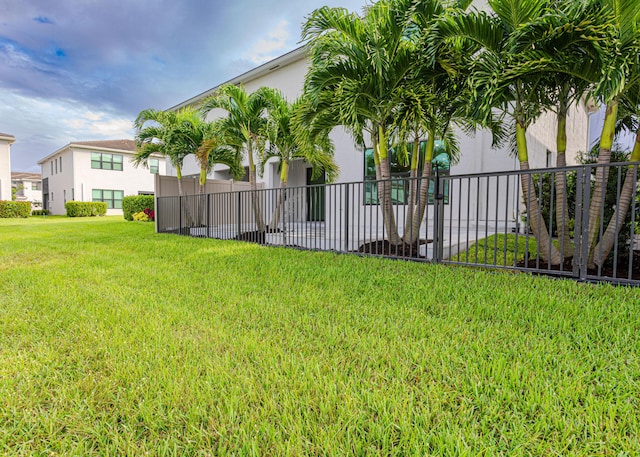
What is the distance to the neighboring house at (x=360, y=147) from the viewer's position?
7457mm

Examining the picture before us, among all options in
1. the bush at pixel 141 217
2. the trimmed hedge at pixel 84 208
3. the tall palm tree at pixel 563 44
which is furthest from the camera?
the trimmed hedge at pixel 84 208

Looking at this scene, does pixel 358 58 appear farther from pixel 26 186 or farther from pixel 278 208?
pixel 26 186

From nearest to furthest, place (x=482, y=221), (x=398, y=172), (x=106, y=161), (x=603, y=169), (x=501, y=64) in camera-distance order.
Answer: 1. (x=603, y=169)
2. (x=501, y=64)
3. (x=482, y=221)
4. (x=398, y=172)
5. (x=106, y=161)

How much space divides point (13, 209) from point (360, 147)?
23.7 metres

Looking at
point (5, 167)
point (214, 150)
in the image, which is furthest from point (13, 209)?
point (214, 150)


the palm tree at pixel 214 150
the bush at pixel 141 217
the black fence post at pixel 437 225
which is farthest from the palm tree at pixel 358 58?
the bush at pixel 141 217

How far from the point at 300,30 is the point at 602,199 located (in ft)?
15.6

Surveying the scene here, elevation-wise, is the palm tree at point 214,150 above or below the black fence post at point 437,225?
above

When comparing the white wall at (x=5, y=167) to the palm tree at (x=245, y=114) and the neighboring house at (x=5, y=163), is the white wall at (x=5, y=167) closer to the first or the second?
the neighboring house at (x=5, y=163)

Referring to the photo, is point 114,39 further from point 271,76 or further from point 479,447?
point 479,447

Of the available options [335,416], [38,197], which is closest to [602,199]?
[335,416]

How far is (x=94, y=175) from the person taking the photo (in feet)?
82.7

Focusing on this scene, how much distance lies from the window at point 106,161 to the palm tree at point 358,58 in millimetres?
26648

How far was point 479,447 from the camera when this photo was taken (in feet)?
3.96
